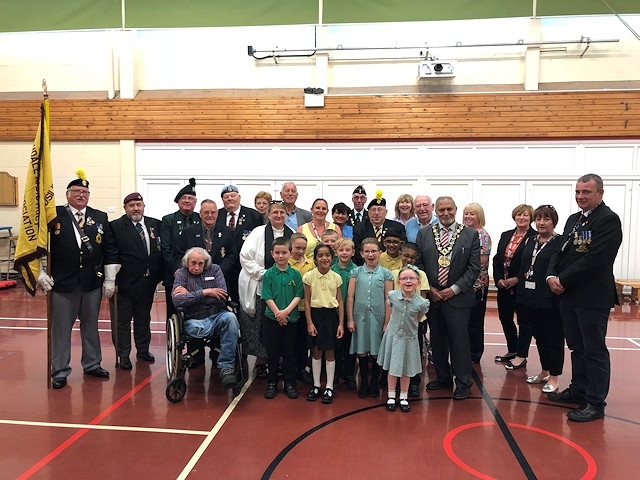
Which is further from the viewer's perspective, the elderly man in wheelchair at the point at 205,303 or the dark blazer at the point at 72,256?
the dark blazer at the point at 72,256

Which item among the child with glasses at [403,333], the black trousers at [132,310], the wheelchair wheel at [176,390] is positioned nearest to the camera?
the child with glasses at [403,333]

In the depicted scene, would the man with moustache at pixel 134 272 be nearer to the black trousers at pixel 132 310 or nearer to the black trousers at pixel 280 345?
the black trousers at pixel 132 310

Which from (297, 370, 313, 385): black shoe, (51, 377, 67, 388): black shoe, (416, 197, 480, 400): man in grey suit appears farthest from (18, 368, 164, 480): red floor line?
(416, 197, 480, 400): man in grey suit

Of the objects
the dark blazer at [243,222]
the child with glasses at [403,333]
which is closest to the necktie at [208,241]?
the dark blazer at [243,222]

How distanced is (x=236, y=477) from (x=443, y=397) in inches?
75.7

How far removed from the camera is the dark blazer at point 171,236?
181 inches

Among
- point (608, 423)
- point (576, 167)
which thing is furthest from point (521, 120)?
point (608, 423)

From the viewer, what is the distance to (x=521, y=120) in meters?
8.73

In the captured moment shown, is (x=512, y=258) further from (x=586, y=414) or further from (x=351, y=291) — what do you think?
(x=351, y=291)

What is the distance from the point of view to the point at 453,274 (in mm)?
3652

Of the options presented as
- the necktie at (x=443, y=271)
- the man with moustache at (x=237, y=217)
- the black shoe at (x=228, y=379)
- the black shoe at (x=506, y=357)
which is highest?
the man with moustache at (x=237, y=217)

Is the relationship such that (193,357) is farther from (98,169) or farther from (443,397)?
(98,169)

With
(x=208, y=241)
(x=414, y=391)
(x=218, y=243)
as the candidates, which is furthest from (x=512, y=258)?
(x=208, y=241)

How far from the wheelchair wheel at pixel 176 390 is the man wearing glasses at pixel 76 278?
0.93 m
